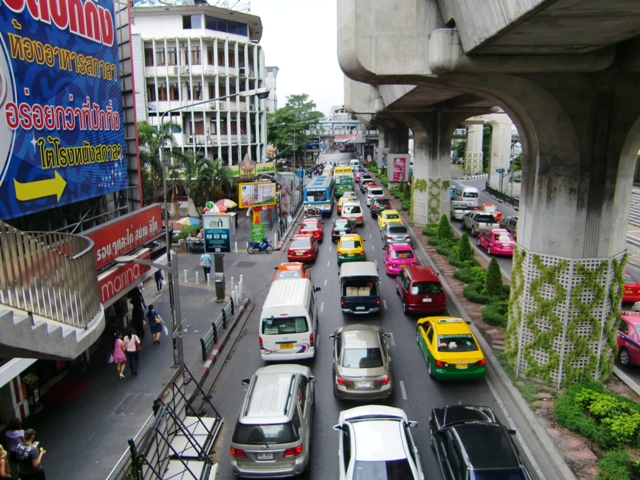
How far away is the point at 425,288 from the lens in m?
18.9

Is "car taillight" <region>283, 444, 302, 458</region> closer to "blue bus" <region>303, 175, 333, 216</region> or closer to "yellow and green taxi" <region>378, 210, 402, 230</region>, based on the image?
"yellow and green taxi" <region>378, 210, 402, 230</region>

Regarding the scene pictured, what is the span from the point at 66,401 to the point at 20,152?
624cm

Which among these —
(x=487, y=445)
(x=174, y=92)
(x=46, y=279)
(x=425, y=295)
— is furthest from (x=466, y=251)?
(x=174, y=92)

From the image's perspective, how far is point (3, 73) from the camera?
38.5ft

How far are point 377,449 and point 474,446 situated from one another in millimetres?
1677

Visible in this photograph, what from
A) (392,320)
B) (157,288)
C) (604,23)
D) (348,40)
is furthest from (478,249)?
(604,23)

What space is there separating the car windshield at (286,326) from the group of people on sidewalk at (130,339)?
366 centimetres

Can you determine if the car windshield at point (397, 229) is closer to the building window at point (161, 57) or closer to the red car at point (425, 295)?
the red car at point (425, 295)

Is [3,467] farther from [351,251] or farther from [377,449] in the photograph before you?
[351,251]

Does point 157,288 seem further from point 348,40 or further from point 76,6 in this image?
point 348,40

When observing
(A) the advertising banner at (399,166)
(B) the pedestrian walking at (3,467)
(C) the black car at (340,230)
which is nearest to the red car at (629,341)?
(B) the pedestrian walking at (3,467)

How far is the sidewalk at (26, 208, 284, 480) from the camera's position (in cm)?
1115

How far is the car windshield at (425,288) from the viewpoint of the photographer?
18891mm

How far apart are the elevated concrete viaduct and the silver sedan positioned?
3973mm
